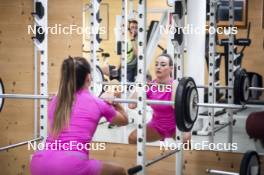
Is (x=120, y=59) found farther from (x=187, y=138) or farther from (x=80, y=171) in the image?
(x=80, y=171)

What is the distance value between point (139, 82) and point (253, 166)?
112 cm

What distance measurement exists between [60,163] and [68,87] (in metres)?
0.51

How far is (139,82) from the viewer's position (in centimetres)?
303

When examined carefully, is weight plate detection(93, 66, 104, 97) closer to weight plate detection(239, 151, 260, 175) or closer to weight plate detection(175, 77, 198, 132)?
weight plate detection(175, 77, 198, 132)

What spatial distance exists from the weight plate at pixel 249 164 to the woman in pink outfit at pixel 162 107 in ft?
2.47

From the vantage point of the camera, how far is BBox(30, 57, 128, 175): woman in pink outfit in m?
2.71

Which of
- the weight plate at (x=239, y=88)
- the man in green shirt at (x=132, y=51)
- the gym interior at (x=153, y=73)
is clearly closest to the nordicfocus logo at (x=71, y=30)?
the gym interior at (x=153, y=73)

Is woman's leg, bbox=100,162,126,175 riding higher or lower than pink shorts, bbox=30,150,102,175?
lower

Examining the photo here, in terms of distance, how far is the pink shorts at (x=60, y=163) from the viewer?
106 inches

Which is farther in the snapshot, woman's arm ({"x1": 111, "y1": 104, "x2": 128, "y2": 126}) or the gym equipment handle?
woman's arm ({"x1": 111, "y1": 104, "x2": 128, "y2": 126})

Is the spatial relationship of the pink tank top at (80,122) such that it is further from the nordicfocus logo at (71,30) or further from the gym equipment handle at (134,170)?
the nordicfocus logo at (71,30)

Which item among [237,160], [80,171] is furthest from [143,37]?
[237,160]

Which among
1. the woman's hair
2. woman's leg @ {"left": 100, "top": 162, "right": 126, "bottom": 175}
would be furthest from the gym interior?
the woman's hair

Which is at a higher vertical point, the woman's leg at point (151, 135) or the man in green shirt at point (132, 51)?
the man in green shirt at point (132, 51)
